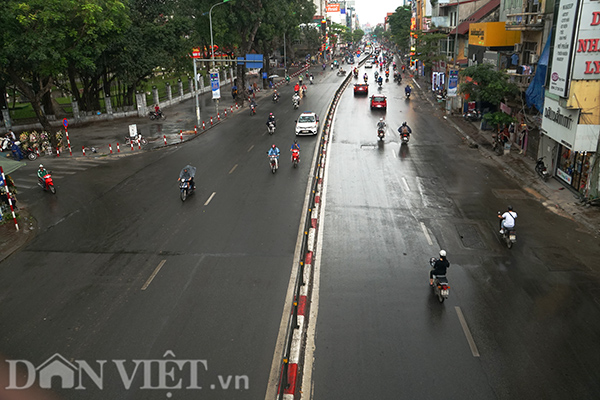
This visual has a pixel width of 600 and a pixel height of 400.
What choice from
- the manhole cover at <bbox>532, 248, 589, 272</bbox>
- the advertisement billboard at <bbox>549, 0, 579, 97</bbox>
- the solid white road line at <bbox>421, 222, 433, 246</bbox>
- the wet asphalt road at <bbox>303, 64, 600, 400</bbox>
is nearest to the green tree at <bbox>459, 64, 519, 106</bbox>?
the advertisement billboard at <bbox>549, 0, 579, 97</bbox>

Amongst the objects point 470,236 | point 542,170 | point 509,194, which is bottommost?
point 470,236

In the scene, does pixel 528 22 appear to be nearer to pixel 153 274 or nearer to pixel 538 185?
pixel 538 185

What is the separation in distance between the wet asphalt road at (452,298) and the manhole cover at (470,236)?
0.03 m

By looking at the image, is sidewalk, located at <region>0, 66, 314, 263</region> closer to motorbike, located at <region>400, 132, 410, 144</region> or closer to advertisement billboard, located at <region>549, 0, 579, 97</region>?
motorbike, located at <region>400, 132, 410, 144</region>

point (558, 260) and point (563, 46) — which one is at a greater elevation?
point (563, 46)

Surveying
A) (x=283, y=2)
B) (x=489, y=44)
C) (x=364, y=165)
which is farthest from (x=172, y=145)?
(x=283, y=2)

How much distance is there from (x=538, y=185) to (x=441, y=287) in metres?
12.6

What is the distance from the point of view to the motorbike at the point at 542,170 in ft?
69.9

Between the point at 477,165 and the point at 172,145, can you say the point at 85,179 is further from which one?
the point at 477,165

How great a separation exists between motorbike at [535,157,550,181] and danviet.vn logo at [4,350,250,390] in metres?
18.2

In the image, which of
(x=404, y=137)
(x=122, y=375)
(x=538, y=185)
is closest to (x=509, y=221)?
(x=538, y=185)

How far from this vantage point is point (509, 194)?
65.1ft

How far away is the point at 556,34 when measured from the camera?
63.4ft

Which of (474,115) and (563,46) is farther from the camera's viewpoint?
(474,115)
